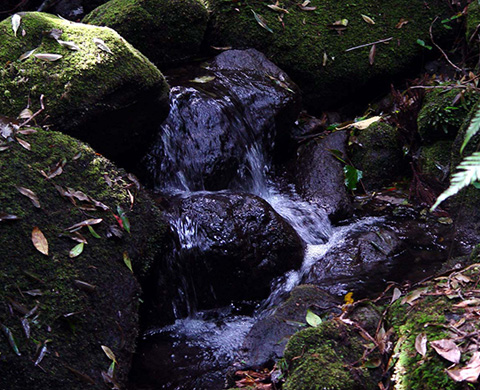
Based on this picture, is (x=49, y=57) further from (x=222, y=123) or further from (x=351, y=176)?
(x=351, y=176)

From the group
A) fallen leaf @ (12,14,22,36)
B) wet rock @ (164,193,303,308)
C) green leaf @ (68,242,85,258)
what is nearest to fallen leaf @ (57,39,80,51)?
fallen leaf @ (12,14,22,36)

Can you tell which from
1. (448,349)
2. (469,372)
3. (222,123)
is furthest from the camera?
(222,123)

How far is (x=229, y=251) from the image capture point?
4.04 m

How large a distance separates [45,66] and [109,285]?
6.41 feet

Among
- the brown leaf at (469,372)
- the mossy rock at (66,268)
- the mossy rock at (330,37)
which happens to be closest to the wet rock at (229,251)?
the mossy rock at (66,268)

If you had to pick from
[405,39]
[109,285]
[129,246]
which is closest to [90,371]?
[109,285]

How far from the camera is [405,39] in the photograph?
6.54 m

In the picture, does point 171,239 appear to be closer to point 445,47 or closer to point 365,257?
point 365,257

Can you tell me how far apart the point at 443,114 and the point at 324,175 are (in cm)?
135

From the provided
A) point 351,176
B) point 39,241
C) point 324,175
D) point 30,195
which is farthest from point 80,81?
point 351,176

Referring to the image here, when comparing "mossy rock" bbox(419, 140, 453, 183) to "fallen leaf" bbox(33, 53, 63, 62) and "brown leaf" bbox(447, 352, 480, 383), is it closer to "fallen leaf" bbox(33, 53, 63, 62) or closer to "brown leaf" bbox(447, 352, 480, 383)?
"brown leaf" bbox(447, 352, 480, 383)

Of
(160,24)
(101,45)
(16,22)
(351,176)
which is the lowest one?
(351,176)

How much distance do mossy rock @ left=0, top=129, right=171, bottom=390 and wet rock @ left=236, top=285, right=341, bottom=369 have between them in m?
0.77

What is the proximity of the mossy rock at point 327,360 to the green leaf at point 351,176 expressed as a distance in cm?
286
